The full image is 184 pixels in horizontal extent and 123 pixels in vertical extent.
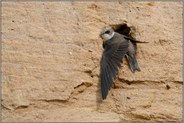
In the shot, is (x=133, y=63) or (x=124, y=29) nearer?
(x=133, y=63)

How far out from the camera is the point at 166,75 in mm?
3588

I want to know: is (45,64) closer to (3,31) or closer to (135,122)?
(3,31)

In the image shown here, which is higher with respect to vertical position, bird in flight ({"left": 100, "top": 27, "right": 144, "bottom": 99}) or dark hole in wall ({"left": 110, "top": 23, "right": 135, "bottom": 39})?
dark hole in wall ({"left": 110, "top": 23, "right": 135, "bottom": 39})

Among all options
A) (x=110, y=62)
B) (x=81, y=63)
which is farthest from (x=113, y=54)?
(x=81, y=63)

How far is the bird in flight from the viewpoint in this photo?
3.44 m

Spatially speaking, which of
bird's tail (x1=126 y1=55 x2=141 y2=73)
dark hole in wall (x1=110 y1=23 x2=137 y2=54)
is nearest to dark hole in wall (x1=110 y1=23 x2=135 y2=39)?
dark hole in wall (x1=110 y1=23 x2=137 y2=54)

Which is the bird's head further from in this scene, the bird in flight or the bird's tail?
the bird's tail

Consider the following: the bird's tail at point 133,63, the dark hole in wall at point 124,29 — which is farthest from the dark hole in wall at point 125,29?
the bird's tail at point 133,63

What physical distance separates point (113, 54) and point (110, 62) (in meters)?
0.07

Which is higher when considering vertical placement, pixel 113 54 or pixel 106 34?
pixel 106 34

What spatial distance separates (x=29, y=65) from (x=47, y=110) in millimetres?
255

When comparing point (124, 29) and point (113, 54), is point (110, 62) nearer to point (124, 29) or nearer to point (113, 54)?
point (113, 54)

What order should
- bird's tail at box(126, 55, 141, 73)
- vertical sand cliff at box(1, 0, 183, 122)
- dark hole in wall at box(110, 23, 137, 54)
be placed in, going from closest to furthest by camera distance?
1. vertical sand cliff at box(1, 0, 183, 122)
2. bird's tail at box(126, 55, 141, 73)
3. dark hole in wall at box(110, 23, 137, 54)

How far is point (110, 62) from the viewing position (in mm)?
3492
